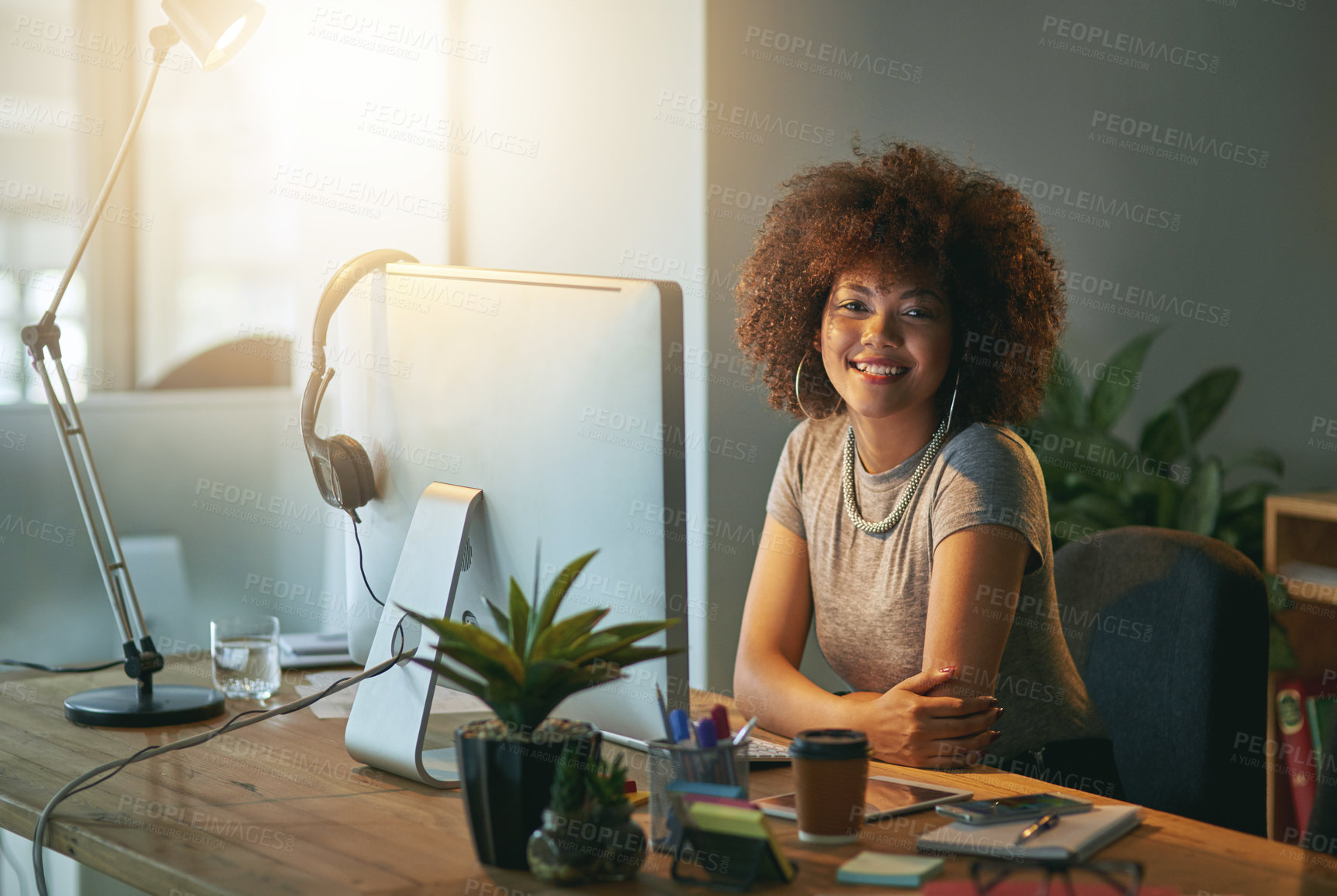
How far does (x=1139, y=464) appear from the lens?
2.57 metres

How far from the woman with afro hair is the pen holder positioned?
41 cm

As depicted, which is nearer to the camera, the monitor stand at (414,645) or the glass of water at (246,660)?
the monitor stand at (414,645)

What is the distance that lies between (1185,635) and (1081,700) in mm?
172

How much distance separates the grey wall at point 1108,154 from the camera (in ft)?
8.77

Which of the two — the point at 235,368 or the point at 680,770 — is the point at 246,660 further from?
the point at 235,368

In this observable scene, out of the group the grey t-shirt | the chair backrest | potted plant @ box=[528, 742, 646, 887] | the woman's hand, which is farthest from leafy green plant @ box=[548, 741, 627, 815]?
the chair backrest

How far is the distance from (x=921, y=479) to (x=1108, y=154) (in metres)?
1.57

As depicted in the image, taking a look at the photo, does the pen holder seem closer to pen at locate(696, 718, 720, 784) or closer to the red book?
pen at locate(696, 718, 720, 784)

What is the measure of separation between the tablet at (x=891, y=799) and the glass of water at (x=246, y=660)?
29.4 inches

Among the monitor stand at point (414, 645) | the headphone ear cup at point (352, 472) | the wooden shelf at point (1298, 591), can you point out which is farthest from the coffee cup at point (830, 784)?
the wooden shelf at point (1298, 591)

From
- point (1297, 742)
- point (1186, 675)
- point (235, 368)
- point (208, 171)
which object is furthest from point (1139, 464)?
point (208, 171)

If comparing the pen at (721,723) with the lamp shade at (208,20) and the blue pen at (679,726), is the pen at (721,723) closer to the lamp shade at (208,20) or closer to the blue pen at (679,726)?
the blue pen at (679,726)

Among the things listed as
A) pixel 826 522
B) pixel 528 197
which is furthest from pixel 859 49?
pixel 826 522

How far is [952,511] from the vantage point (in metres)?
1.50
